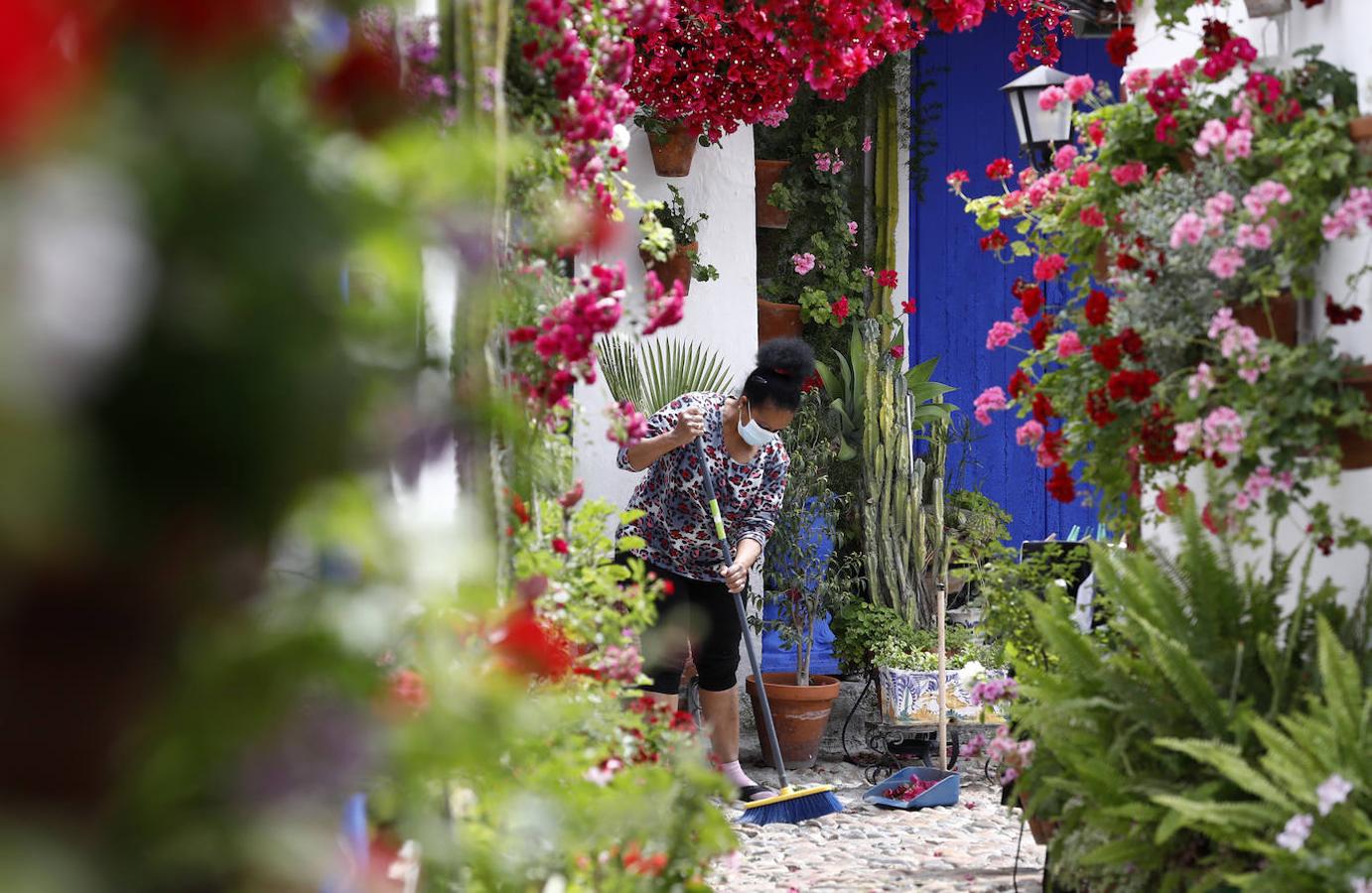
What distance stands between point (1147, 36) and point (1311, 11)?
1.01 m

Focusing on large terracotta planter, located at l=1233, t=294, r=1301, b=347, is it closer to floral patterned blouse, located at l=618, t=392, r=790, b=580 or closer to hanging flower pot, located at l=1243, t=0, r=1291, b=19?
hanging flower pot, located at l=1243, t=0, r=1291, b=19

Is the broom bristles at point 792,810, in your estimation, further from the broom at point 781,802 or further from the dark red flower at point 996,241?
the dark red flower at point 996,241

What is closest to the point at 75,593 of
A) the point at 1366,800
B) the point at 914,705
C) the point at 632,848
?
the point at 632,848

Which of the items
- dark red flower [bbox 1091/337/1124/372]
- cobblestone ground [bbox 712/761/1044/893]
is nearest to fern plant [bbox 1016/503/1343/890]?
dark red flower [bbox 1091/337/1124/372]

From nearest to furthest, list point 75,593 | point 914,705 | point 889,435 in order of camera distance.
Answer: point 75,593 < point 914,705 < point 889,435

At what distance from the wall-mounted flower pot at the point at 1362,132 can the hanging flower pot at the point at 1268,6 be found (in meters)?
0.60

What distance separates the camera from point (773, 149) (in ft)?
25.1

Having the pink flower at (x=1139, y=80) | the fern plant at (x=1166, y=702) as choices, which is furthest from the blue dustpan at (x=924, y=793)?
the pink flower at (x=1139, y=80)

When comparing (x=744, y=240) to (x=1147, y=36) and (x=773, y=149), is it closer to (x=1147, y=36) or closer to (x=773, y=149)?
(x=773, y=149)

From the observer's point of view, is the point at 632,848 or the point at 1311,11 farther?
the point at 1311,11

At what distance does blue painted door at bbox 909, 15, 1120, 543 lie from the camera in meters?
7.84

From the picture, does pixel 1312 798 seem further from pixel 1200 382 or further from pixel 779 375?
pixel 779 375

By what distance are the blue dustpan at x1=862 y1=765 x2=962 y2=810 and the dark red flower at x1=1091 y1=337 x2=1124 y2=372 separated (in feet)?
9.17

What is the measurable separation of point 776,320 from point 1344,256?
14.6 feet
